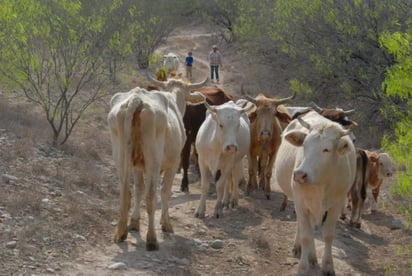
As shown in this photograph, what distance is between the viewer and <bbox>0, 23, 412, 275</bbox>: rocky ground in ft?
26.0

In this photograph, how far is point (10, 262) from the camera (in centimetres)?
737

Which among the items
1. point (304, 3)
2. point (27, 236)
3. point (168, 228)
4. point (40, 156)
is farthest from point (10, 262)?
point (304, 3)

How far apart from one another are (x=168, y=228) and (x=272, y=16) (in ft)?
57.2

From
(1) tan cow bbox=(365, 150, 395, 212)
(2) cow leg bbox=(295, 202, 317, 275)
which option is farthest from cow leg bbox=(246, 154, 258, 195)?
(2) cow leg bbox=(295, 202, 317, 275)

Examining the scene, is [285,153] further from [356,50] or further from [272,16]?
[272,16]

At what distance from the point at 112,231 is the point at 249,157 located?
14.6ft

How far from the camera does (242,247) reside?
9.38m

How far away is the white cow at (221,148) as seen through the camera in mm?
10812

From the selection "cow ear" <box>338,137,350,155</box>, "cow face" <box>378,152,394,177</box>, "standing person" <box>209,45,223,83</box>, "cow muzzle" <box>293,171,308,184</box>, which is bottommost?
"cow face" <box>378,152,394,177</box>

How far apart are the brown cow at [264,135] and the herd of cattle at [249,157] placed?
2 cm

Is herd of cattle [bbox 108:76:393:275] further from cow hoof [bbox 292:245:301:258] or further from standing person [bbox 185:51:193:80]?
standing person [bbox 185:51:193:80]

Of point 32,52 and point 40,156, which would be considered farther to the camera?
point 32,52

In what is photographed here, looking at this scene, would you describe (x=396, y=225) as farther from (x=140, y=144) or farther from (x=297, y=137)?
(x=140, y=144)

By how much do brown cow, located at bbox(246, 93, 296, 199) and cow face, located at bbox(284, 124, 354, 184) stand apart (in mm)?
4357
